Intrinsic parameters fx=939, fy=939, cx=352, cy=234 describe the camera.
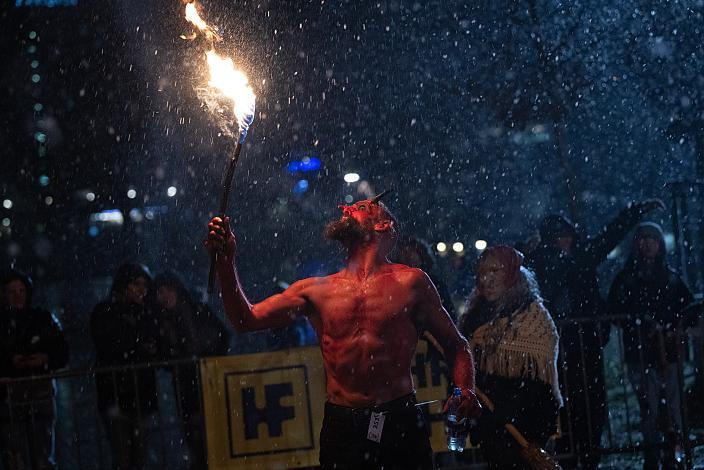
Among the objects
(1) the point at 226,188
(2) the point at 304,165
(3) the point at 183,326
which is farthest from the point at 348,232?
(2) the point at 304,165

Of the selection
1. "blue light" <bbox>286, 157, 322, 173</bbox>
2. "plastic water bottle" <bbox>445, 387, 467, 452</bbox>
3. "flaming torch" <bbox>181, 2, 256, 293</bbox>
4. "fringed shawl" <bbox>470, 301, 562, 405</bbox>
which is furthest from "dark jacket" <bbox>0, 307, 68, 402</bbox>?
"blue light" <bbox>286, 157, 322, 173</bbox>

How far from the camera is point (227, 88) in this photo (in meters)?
4.38

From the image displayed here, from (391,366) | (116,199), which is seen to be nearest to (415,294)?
(391,366)

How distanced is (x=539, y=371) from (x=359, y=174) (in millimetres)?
10180

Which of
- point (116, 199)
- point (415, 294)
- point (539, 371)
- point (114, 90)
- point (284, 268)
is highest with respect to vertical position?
point (114, 90)

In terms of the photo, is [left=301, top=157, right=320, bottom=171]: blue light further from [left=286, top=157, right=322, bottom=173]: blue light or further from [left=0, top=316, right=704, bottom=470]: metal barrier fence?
[left=0, top=316, right=704, bottom=470]: metal barrier fence

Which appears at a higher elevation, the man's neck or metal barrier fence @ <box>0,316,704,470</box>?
the man's neck

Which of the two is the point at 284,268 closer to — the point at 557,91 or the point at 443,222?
the point at 443,222

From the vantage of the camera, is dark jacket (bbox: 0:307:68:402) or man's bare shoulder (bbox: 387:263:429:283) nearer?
man's bare shoulder (bbox: 387:263:429:283)

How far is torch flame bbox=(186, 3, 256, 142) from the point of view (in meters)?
4.25

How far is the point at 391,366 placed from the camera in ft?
15.0

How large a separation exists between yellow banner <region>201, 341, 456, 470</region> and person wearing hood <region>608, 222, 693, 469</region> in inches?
64.6

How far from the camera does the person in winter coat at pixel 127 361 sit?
273 inches

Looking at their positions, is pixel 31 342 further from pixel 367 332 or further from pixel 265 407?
pixel 367 332
